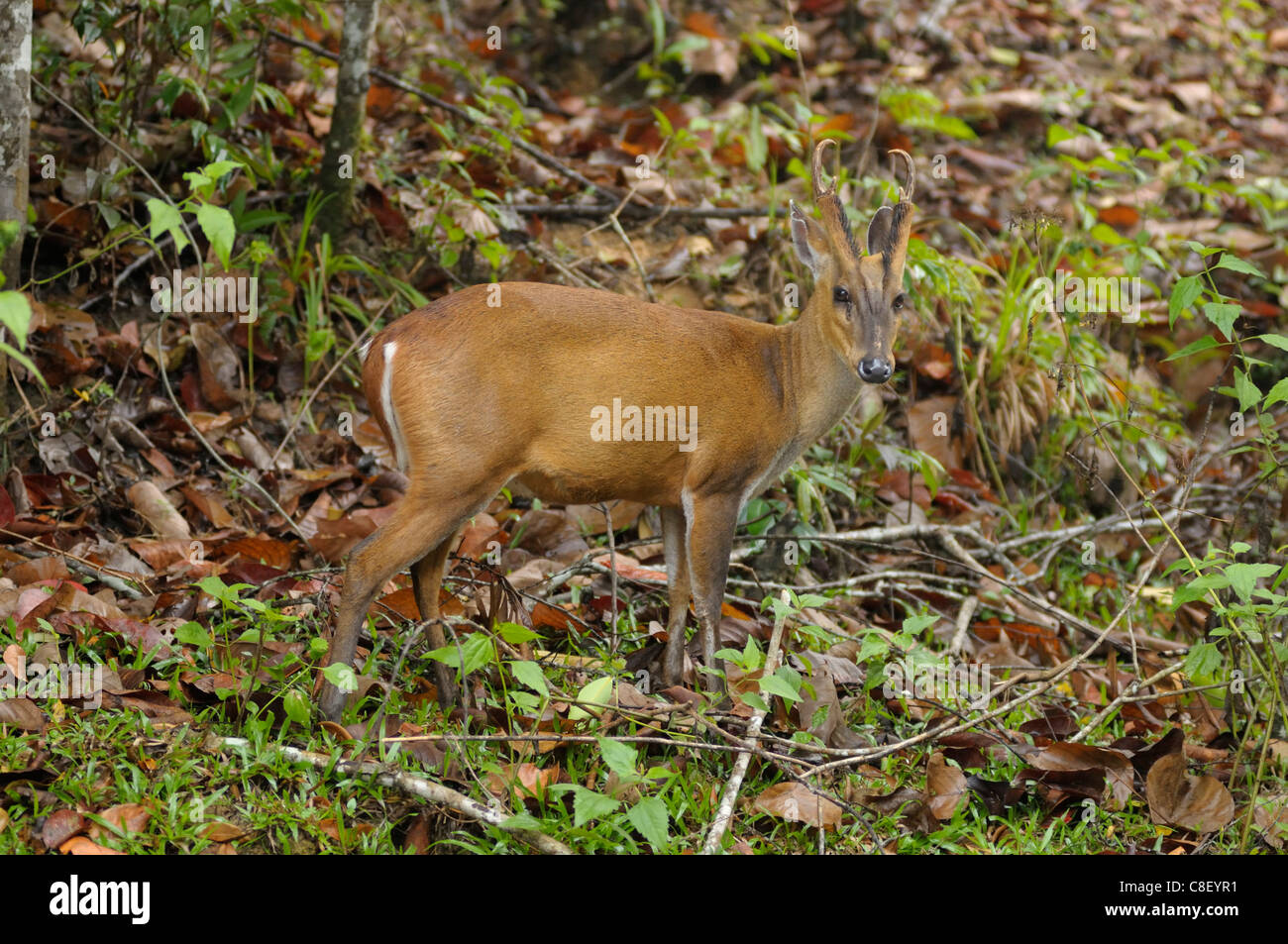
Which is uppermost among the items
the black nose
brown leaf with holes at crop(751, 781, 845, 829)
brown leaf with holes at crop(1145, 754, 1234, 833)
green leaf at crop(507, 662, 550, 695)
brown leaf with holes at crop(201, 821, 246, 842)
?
the black nose

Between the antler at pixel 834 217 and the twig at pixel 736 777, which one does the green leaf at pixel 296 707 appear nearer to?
the twig at pixel 736 777

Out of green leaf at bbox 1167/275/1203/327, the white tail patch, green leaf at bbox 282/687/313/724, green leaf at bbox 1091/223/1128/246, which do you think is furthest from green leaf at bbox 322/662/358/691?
green leaf at bbox 1091/223/1128/246

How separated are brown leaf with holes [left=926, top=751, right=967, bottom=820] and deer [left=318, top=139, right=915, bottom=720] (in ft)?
2.68

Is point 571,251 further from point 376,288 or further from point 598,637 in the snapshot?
point 598,637

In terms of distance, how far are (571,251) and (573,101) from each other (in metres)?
2.24

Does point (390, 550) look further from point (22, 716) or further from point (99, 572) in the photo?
point (99, 572)

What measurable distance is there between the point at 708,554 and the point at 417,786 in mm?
1465

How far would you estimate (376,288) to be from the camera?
6703 millimetres

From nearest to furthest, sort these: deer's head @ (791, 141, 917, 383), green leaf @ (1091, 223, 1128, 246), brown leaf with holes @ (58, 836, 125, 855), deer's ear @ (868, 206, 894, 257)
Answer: brown leaf with holes @ (58, 836, 125, 855) < deer's head @ (791, 141, 917, 383) < deer's ear @ (868, 206, 894, 257) < green leaf @ (1091, 223, 1128, 246)

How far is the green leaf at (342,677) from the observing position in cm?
371

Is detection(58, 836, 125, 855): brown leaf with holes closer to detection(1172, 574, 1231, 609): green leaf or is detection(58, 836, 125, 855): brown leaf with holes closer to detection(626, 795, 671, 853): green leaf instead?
detection(626, 795, 671, 853): green leaf

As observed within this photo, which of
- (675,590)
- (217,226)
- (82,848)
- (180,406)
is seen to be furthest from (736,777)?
(180,406)

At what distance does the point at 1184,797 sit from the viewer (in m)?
4.29

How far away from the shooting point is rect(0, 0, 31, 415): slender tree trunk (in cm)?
458
